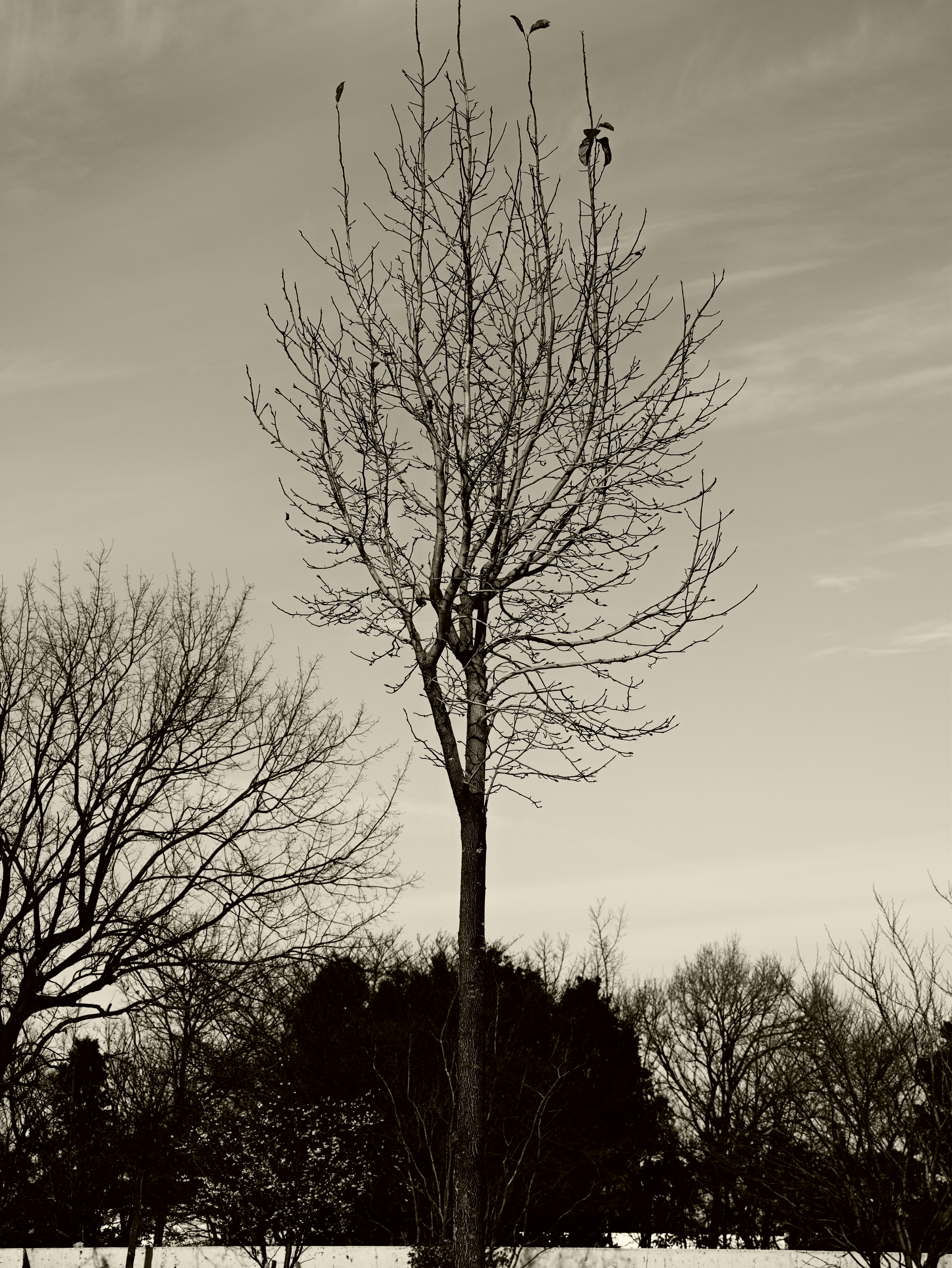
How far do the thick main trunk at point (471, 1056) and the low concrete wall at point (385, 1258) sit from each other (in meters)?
14.9

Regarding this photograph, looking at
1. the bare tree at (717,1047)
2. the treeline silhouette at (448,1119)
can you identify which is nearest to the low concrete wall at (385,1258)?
the treeline silhouette at (448,1119)

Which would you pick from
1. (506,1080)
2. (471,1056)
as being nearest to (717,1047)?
(506,1080)

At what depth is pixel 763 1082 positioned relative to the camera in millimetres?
36156

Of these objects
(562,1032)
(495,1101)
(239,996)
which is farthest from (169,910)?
(562,1032)

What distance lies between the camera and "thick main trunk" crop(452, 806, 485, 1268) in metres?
5.99

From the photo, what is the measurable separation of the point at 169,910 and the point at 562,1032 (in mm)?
15434

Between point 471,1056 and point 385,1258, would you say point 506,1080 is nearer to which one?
point 385,1258

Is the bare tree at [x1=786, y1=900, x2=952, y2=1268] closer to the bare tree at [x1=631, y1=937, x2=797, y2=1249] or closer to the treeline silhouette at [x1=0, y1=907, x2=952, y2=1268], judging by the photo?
the treeline silhouette at [x1=0, y1=907, x2=952, y2=1268]

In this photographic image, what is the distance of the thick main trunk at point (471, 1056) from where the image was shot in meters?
5.99

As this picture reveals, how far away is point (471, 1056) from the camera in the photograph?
20.5 feet

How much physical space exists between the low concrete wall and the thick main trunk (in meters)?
14.9

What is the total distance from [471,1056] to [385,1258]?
A: 17371 mm

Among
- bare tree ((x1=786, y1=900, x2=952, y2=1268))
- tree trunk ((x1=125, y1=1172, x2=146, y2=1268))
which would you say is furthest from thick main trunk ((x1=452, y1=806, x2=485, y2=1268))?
tree trunk ((x1=125, y1=1172, x2=146, y2=1268))

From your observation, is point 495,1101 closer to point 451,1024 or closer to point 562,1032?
point 451,1024
